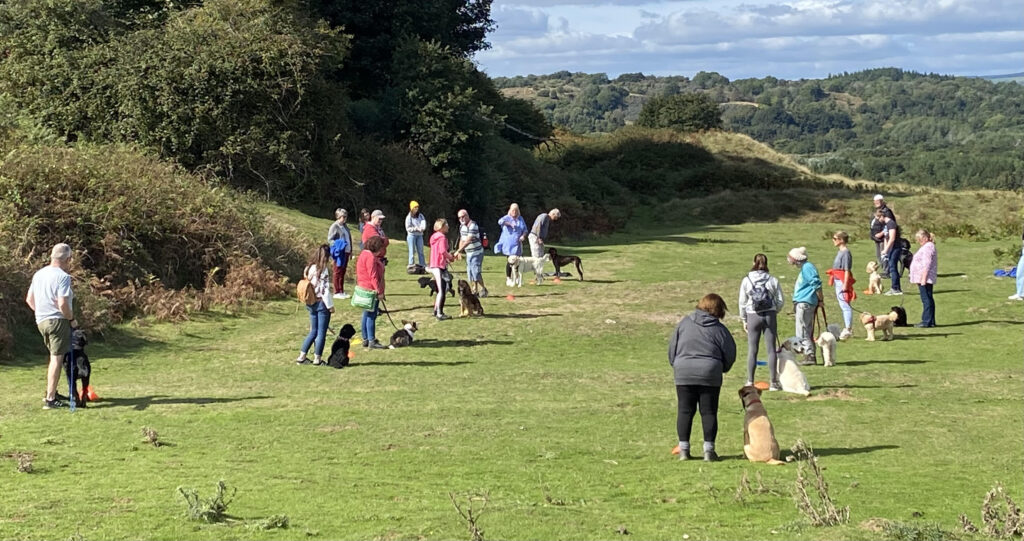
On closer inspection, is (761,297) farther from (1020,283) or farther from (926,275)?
(1020,283)

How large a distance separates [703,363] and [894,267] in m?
16.2

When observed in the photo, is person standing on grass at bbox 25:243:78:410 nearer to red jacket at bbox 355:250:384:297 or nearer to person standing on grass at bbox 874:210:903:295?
red jacket at bbox 355:250:384:297

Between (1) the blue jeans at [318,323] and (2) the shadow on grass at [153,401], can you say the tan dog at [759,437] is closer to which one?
(2) the shadow on grass at [153,401]

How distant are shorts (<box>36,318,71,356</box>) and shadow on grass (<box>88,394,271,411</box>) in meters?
0.98

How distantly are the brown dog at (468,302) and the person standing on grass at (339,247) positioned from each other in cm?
269

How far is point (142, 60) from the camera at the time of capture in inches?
1401

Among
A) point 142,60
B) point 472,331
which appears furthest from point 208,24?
point 472,331

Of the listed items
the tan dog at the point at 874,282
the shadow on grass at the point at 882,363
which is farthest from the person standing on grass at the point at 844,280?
the tan dog at the point at 874,282

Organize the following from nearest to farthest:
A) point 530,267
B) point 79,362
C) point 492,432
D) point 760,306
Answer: point 492,432 → point 79,362 → point 760,306 → point 530,267

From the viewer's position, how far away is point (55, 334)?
1402 centimetres

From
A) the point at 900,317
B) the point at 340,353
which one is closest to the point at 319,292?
the point at 340,353

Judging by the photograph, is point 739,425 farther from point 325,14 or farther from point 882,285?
point 325,14

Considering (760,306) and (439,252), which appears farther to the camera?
(439,252)

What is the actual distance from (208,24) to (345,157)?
655 cm
